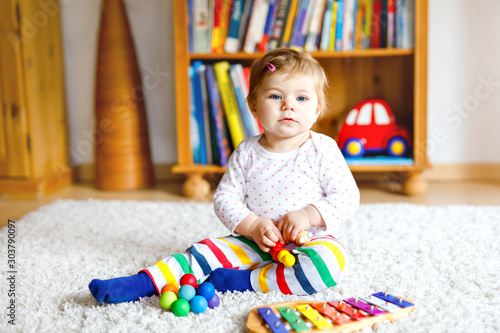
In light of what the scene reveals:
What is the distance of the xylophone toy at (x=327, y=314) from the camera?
0.64 meters

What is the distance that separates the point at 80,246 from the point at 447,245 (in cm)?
80

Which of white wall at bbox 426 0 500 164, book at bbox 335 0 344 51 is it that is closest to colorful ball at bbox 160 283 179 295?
book at bbox 335 0 344 51

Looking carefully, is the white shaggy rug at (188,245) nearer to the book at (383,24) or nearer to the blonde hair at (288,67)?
the blonde hair at (288,67)

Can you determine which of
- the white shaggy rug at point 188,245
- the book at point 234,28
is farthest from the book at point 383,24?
the white shaggy rug at point 188,245

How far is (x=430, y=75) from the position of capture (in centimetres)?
175

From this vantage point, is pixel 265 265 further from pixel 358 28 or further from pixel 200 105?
pixel 358 28

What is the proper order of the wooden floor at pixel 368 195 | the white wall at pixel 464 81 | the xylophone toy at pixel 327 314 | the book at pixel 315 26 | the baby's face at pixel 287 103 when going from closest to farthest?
the xylophone toy at pixel 327 314 → the baby's face at pixel 287 103 → the wooden floor at pixel 368 195 → the book at pixel 315 26 → the white wall at pixel 464 81

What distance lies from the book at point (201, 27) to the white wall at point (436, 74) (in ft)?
0.80

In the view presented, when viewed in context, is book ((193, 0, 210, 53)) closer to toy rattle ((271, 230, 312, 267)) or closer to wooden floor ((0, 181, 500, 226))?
wooden floor ((0, 181, 500, 226))

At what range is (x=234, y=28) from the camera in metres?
1.58

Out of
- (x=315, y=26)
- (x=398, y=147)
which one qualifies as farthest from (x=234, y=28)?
(x=398, y=147)

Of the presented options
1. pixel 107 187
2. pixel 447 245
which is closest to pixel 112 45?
pixel 107 187

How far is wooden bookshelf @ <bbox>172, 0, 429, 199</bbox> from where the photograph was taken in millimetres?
1525

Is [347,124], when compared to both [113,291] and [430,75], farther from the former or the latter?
[113,291]
